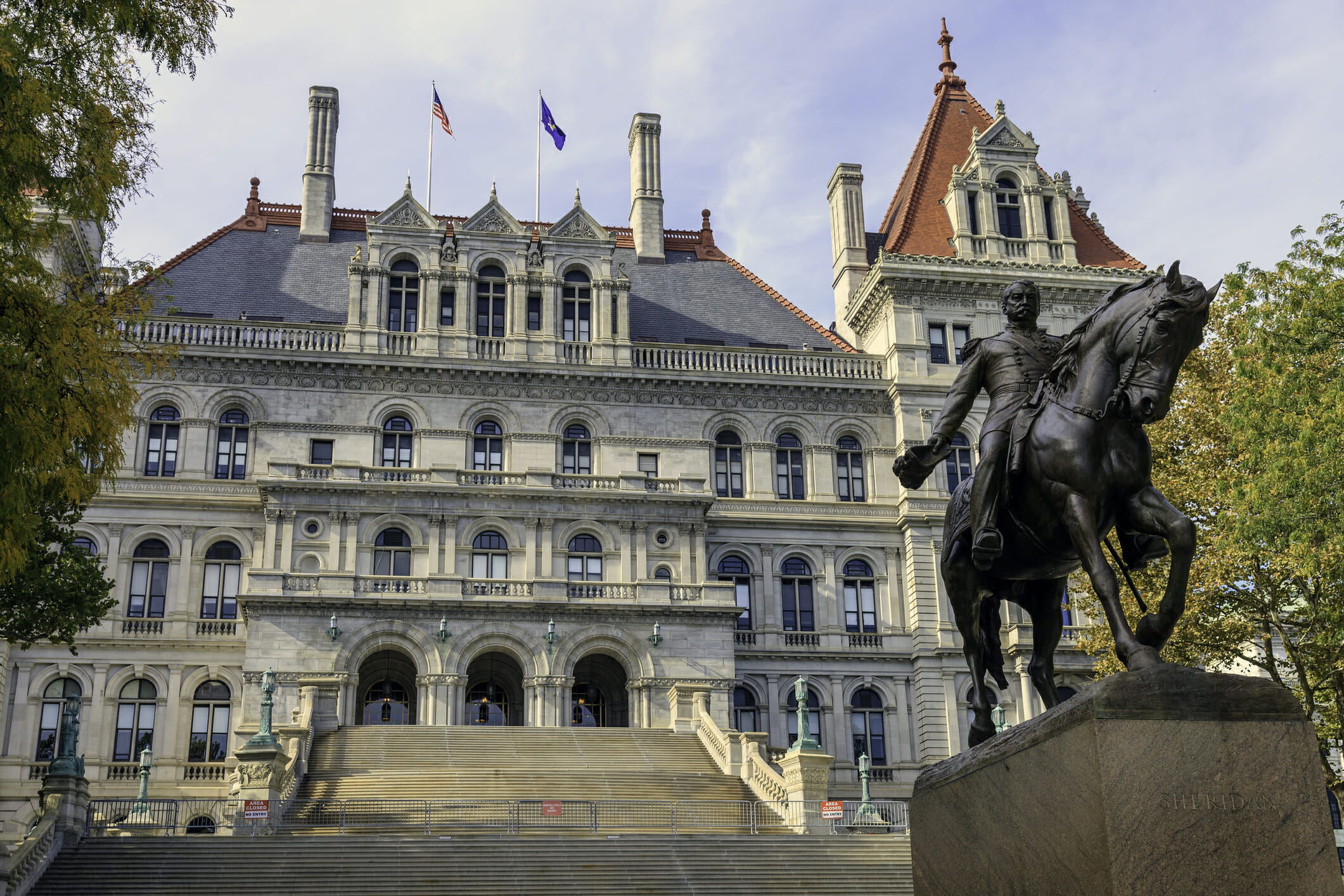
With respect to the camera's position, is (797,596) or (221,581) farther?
(797,596)

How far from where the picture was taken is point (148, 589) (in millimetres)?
40406

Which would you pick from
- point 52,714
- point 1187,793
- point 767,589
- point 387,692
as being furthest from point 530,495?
point 1187,793

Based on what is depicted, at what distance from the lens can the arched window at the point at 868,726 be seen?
42219 mm

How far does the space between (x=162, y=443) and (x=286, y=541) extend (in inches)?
240

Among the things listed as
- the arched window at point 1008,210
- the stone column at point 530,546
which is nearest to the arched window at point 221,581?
the stone column at point 530,546

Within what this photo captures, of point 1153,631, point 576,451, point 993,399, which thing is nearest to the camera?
point 1153,631

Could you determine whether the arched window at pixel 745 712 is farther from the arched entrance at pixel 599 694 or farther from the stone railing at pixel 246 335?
the stone railing at pixel 246 335

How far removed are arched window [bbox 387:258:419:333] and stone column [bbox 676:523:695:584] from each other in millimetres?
11374

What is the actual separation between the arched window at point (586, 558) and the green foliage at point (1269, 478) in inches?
667

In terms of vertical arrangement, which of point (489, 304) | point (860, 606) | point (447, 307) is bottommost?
point (860, 606)

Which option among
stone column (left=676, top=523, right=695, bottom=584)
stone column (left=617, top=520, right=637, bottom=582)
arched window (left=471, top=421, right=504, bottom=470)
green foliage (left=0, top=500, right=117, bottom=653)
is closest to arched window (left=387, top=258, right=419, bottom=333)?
arched window (left=471, top=421, right=504, bottom=470)

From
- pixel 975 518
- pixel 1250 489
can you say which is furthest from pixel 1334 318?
pixel 975 518

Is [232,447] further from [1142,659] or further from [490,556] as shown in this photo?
[1142,659]

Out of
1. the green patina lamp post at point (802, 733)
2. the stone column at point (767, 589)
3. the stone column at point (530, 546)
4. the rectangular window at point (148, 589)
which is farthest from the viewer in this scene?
the stone column at point (767, 589)
